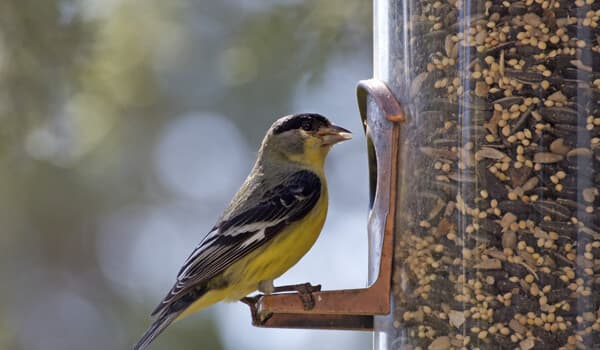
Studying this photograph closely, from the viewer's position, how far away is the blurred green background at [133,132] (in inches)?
263

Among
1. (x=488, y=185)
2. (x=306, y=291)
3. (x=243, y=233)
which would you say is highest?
(x=488, y=185)

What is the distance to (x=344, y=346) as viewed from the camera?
Answer: 8836 millimetres

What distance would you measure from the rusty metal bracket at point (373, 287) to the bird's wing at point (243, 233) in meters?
0.51

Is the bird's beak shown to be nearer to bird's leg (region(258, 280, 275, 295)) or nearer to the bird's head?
the bird's head

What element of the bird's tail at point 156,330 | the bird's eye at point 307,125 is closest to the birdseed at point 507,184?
the bird's tail at point 156,330

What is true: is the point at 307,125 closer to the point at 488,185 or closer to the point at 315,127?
the point at 315,127

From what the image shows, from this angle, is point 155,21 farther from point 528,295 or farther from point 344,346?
point 528,295

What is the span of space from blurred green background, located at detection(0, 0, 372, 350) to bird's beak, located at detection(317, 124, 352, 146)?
Answer: 63 centimetres

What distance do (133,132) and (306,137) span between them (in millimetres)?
2714

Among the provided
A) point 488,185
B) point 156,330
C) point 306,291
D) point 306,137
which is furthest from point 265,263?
point 488,185

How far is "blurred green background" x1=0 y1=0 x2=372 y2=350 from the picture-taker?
21.9 ft

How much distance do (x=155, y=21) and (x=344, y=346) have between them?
2.97 m

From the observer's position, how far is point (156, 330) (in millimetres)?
5539

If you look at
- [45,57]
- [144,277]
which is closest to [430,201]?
[45,57]
